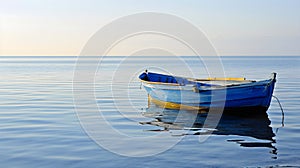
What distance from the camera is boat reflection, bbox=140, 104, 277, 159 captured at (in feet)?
38.8

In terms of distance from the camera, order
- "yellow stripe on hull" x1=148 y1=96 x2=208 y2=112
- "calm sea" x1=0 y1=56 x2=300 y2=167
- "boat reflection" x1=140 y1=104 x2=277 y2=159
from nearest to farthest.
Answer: "calm sea" x1=0 y1=56 x2=300 y2=167
"boat reflection" x1=140 y1=104 x2=277 y2=159
"yellow stripe on hull" x1=148 y1=96 x2=208 y2=112

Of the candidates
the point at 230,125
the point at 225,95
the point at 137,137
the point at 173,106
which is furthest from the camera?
the point at 173,106

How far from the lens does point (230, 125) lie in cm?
1427

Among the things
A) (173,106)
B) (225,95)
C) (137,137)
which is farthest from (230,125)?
(173,106)

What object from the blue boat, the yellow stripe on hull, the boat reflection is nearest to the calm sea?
the boat reflection

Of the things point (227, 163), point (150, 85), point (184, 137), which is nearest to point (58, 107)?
point (150, 85)

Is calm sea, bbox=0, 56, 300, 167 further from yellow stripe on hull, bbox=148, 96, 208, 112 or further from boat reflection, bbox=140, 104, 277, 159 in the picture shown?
yellow stripe on hull, bbox=148, 96, 208, 112

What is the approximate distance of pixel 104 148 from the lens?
10.9 metres

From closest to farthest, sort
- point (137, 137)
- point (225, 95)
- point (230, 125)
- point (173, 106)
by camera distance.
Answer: point (137, 137) → point (230, 125) → point (225, 95) → point (173, 106)

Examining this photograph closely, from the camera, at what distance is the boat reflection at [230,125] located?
465 inches

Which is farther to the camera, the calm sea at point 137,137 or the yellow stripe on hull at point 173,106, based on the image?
the yellow stripe on hull at point 173,106

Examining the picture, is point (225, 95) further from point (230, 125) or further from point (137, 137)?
point (137, 137)

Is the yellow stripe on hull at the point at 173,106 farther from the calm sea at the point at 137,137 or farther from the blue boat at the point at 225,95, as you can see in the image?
the calm sea at the point at 137,137

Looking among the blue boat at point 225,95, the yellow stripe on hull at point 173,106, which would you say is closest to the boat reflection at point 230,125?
the yellow stripe on hull at point 173,106
